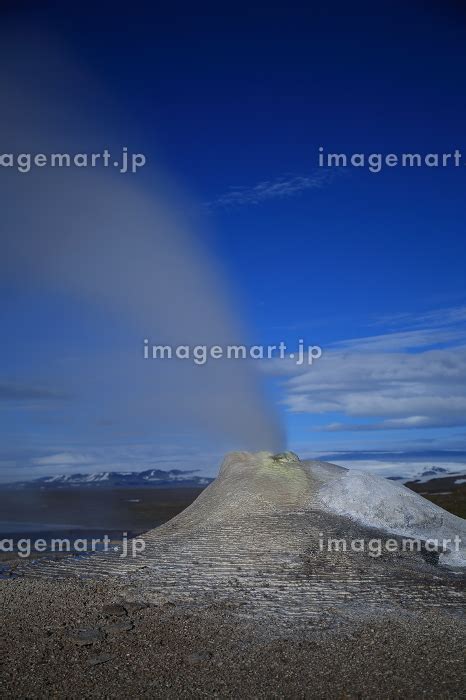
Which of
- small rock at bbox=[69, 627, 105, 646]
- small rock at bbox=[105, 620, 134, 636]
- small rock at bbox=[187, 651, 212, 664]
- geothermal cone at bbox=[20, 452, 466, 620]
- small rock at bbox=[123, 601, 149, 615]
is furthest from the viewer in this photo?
geothermal cone at bbox=[20, 452, 466, 620]

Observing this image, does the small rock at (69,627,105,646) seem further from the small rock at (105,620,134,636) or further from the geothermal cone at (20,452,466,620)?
the geothermal cone at (20,452,466,620)

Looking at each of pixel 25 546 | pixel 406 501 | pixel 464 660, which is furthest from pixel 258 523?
pixel 25 546

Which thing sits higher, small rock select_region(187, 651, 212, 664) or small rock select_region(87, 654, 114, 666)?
small rock select_region(187, 651, 212, 664)

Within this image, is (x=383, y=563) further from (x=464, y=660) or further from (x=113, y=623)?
(x=113, y=623)

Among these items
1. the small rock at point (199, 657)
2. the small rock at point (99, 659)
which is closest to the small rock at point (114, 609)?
the small rock at point (99, 659)

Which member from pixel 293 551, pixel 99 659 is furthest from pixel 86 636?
pixel 293 551

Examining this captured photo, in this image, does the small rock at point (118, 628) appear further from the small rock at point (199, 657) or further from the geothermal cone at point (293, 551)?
the small rock at point (199, 657)

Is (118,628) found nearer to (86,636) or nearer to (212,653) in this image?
(86,636)

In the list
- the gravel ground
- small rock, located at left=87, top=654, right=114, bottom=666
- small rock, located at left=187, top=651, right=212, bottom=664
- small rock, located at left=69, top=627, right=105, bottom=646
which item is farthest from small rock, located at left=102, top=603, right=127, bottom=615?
small rock, located at left=187, top=651, right=212, bottom=664

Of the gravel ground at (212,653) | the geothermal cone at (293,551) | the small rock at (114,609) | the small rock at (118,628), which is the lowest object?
the gravel ground at (212,653)

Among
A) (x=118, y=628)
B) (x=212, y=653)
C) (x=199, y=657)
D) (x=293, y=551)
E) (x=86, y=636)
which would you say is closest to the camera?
(x=199, y=657)
